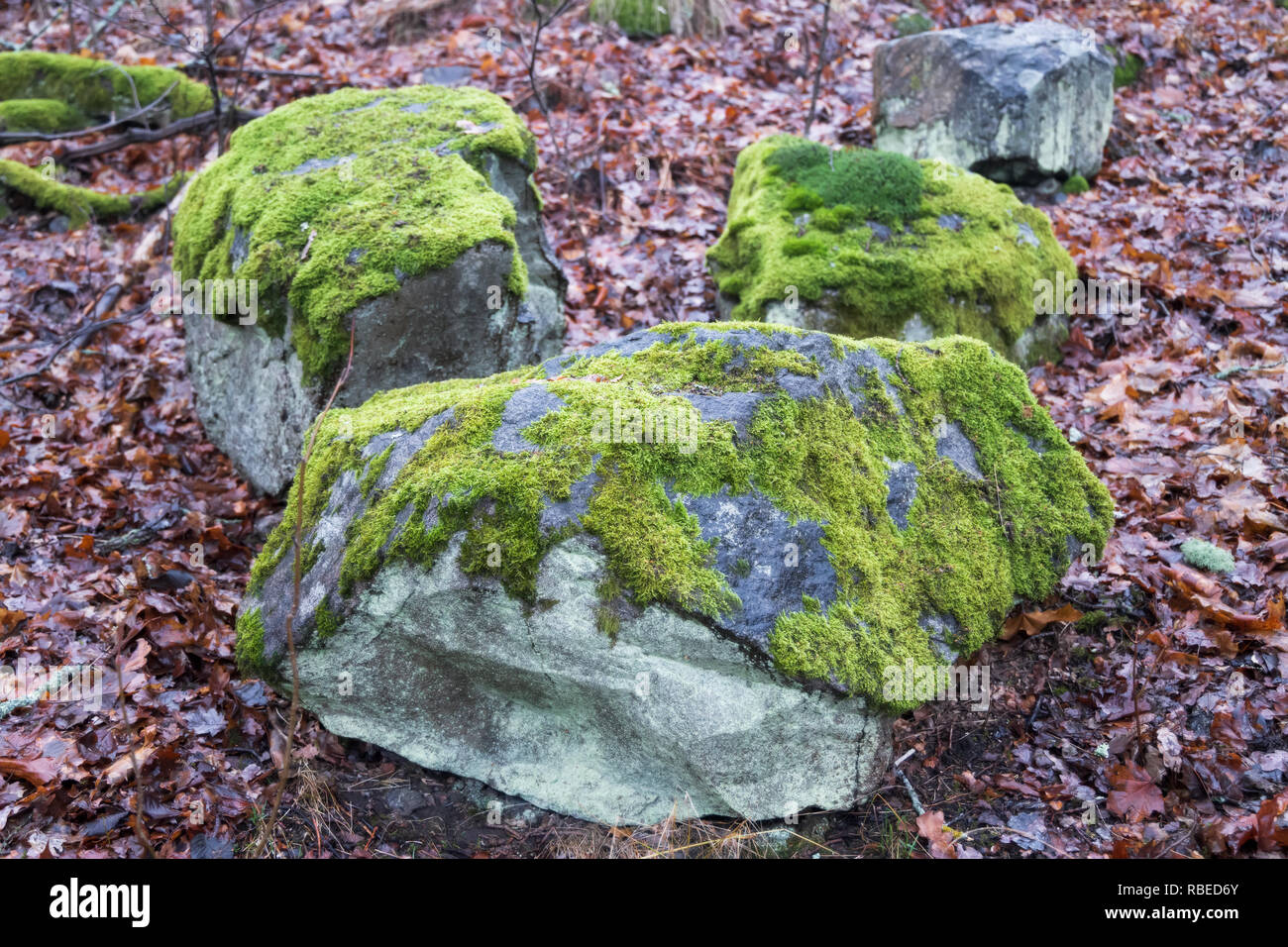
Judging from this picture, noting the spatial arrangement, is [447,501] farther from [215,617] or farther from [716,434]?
[215,617]

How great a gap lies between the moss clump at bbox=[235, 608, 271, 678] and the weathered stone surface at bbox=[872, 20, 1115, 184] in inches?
292

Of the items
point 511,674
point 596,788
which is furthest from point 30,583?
point 596,788

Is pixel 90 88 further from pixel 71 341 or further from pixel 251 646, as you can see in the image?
pixel 251 646

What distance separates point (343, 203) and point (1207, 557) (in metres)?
5.34

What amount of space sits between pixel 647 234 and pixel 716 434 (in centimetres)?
514

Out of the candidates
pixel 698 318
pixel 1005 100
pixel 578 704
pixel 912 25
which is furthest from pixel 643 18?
pixel 578 704

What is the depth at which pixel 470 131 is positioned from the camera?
6.44 meters

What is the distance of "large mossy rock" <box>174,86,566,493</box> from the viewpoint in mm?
5355

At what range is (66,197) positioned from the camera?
8602 millimetres

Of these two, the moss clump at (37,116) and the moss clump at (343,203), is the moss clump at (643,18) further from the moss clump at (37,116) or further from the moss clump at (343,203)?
the moss clump at (37,116)

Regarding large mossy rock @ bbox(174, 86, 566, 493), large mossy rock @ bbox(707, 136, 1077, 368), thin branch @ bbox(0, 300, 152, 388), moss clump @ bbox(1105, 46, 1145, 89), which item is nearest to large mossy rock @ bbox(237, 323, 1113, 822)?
large mossy rock @ bbox(174, 86, 566, 493)

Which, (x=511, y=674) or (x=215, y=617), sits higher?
(x=511, y=674)

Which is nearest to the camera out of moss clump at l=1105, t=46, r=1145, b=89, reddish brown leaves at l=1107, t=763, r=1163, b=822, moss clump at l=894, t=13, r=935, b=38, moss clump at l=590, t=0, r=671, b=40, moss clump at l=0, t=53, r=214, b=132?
reddish brown leaves at l=1107, t=763, r=1163, b=822

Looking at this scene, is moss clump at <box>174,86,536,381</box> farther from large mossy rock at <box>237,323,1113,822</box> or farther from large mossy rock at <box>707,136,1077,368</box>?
large mossy rock at <box>707,136,1077,368</box>
